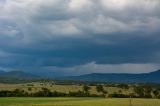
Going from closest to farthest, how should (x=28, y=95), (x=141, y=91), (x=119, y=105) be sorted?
1. (x=119, y=105)
2. (x=28, y=95)
3. (x=141, y=91)

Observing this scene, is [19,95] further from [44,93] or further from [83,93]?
[83,93]

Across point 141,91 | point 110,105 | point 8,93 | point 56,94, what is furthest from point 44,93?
point 110,105

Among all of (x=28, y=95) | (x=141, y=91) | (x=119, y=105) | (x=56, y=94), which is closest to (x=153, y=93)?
(x=141, y=91)

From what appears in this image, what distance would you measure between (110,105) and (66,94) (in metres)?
78.6

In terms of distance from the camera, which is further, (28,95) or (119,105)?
(28,95)

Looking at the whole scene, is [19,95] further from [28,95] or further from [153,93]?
[153,93]

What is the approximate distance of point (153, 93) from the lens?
7500 inches

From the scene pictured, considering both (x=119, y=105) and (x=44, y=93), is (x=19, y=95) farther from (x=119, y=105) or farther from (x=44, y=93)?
(x=119, y=105)

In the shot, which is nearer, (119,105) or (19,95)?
(119,105)

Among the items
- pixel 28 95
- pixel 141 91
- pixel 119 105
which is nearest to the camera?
pixel 119 105

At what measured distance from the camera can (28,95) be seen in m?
180

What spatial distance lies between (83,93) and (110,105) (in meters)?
80.9

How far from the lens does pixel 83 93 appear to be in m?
188

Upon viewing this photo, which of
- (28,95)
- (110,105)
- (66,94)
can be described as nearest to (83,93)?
(66,94)
